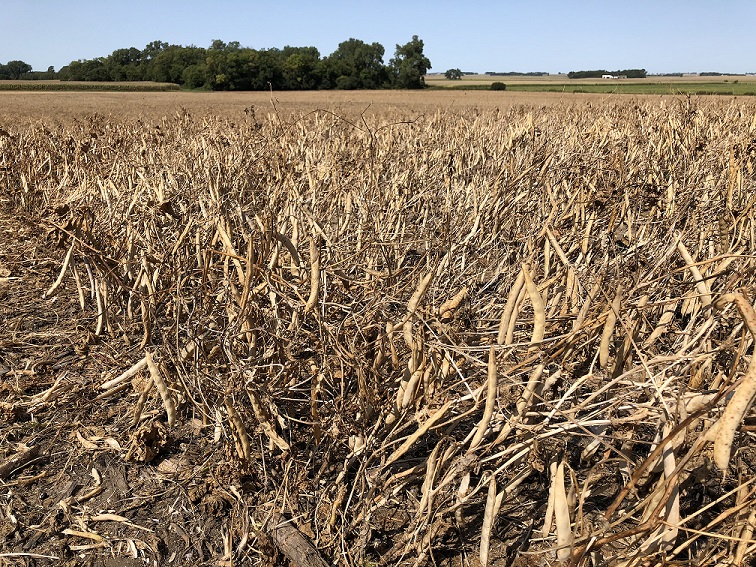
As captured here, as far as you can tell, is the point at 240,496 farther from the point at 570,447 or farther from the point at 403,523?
the point at 570,447

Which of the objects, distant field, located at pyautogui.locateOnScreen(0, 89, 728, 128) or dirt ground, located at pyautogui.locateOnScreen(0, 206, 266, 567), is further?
distant field, located at pyautogui.locateOnScreen(0, 89, 728, 128)

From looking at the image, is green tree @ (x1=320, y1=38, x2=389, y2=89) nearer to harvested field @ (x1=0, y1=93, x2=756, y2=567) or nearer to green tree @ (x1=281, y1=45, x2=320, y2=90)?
green tree @ (x1=281, y1=45, x2=320, y2=90)

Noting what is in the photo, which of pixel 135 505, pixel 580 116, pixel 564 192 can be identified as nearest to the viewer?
pixel 135 505

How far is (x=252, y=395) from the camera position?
5.93ft

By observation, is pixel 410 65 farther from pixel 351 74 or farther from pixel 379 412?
pixel 379 412

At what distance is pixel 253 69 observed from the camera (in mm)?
42969

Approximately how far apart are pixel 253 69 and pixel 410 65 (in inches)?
856

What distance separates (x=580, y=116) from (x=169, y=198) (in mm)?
6711

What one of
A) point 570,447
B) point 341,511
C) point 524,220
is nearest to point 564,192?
point 524,220

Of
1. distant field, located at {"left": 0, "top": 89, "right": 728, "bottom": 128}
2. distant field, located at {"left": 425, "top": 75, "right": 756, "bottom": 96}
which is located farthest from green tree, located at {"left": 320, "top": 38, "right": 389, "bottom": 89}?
distant field, located at {"left": 0, "top": 89, "right": 728, "bottom": 128}

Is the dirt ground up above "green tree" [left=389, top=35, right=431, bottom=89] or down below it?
below

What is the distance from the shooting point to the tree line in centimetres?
4325

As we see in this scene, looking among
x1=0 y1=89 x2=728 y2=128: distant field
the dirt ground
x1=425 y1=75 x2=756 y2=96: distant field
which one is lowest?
the dirt ground

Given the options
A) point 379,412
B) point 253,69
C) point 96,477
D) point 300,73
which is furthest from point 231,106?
point 300,73
